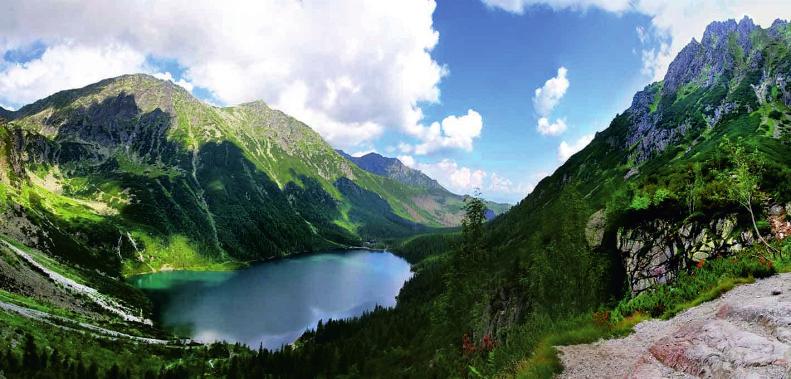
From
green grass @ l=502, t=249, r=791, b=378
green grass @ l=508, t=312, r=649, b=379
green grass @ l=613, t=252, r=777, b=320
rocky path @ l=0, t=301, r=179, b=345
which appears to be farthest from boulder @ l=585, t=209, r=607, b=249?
rocky path @ l=0, t=301, r=179, b=345

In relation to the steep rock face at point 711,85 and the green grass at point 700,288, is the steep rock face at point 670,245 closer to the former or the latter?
the green grass at point 700,288

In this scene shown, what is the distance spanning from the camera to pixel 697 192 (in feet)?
107

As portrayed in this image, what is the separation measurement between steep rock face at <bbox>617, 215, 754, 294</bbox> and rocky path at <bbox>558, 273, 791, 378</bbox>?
10.2m

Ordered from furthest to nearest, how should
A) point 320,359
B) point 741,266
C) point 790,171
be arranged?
point 320,359 → point 790,171 → point 741,266

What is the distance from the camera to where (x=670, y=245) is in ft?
103

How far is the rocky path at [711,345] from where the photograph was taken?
38.5ft

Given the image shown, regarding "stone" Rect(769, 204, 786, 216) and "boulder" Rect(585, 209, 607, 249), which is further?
"boulder" Rect(585, 209, 607, 249)

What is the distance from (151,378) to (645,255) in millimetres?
96098

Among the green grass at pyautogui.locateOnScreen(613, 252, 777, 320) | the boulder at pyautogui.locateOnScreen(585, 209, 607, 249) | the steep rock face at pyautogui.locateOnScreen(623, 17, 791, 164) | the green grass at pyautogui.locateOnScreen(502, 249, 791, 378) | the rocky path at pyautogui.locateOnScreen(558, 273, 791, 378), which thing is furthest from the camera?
the steep rock face at pyautogui.locateOnScreen(623, 17, 791, 164)

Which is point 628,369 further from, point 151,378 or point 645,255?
point 151,378

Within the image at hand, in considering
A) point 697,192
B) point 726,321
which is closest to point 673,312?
point 726,321

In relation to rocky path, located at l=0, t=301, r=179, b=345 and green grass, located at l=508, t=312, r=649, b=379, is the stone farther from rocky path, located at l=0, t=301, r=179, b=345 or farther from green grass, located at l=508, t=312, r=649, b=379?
rocky path, located at l=0, t=301, r=179, b=345

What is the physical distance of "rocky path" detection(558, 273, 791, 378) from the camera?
38.5ft

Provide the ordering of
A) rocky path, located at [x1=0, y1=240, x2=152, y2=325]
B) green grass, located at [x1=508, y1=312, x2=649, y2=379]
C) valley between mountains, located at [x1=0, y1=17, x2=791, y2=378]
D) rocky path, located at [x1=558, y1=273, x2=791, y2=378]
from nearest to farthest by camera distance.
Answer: rocky path, located at [x1=558, y1=273, x2=791, y2=378] < green grass, located at [x1=508, y1=312, x2=649, y2=379] < valley between mountains, located at [x1=0, y1=17, x2=791, y2=378] < rocky path, located at [x1=0, y1=240, x2=152, y2=325]
